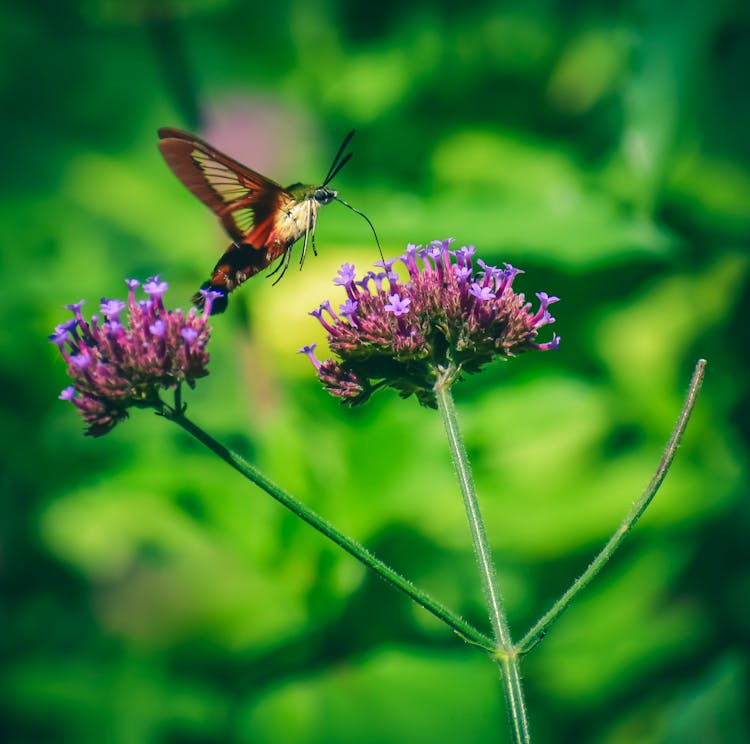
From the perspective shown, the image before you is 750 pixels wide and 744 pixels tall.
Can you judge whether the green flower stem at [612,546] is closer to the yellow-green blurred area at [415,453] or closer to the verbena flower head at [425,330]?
the verbena flower head at [425,330]

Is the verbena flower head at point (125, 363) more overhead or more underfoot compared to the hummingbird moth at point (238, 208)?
more underfoot

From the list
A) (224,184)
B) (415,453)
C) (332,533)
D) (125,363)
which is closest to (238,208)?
(224,184)

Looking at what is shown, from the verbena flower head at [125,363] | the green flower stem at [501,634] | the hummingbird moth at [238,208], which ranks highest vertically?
the hummingbird moth at [238,208]

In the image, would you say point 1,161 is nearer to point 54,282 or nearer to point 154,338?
point 54,282

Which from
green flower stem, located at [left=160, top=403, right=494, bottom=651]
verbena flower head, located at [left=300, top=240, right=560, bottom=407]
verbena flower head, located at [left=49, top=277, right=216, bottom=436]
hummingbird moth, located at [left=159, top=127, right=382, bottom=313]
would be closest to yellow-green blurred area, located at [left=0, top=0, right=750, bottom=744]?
hummingbird moth, located at [left=159, top=127, right=382, bottom=313]

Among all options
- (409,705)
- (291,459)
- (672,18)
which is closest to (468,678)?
(409,705)

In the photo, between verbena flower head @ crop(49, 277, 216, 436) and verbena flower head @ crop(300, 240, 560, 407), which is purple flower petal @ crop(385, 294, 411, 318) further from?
verbena flower head @ crop(49, 277, 216, 436)

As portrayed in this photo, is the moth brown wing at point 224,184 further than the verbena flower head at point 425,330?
Yes

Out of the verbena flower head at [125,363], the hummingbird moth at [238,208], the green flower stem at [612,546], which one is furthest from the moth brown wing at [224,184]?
the green flower stem at [612,546]
